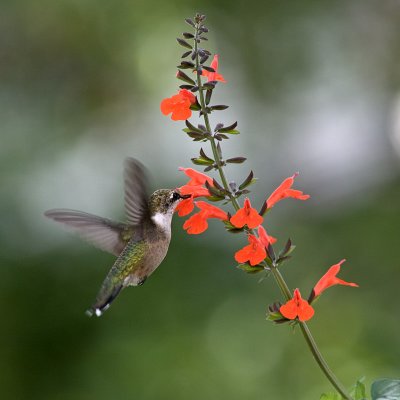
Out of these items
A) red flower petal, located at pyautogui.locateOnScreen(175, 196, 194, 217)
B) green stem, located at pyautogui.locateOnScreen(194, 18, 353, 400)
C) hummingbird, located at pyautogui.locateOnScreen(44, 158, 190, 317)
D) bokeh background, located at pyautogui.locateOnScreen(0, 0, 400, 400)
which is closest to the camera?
green stem, located at pyautogui.locateOnScreen(194, 18, 353, 400)

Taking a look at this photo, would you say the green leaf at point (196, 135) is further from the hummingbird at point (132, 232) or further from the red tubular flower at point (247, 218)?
the hummingbird at point (132, 232)

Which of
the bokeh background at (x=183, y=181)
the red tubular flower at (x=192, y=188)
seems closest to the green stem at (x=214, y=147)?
the red tubular flower at (x=192, y=188)

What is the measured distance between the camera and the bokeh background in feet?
13.4

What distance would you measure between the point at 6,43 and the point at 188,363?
281 centimetres

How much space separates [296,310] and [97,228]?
2.58ft

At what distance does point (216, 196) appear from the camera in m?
1.38

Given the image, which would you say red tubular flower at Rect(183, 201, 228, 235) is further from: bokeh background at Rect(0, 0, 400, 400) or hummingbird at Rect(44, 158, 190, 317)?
bokeh background at Rect(0, 0, 400, 400)

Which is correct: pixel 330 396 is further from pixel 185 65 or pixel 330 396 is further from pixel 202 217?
pixel 185 65

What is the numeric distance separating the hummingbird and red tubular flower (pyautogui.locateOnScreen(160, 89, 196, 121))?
275 millimetres

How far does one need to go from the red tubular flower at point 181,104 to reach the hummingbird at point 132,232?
28 centimetres

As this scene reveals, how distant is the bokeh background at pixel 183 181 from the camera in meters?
4.08

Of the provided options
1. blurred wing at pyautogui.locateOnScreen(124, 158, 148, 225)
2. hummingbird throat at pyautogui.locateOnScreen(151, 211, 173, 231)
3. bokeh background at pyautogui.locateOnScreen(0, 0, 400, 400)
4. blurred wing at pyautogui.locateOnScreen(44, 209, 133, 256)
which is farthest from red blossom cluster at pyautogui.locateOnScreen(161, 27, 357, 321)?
bokeh background at pyautogui.locateOnScreen(0, 0, 400, 400)

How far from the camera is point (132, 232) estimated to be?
6.44 feet

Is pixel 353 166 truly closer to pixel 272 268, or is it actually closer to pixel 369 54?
pixel 369 54
